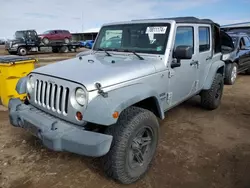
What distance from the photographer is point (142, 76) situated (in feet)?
9.49

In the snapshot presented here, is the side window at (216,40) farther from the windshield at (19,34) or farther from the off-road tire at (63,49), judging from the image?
the off-road tire at (63,49)

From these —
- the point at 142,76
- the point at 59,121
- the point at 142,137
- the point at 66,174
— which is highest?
the point at 142,76

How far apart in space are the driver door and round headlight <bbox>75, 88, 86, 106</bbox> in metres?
1.52

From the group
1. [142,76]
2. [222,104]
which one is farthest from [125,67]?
[222,104]

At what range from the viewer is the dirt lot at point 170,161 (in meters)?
2.73

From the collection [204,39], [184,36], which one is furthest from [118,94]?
[204,39]

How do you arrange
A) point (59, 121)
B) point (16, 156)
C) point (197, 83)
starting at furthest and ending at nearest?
1. point (197, 83)
2. point (16, 156)
3. point (59, 121)

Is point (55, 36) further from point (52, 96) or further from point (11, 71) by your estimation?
point (52, 96)

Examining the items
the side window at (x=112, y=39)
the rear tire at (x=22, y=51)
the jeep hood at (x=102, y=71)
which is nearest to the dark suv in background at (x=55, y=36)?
the rear tire at (x=22, y=51)

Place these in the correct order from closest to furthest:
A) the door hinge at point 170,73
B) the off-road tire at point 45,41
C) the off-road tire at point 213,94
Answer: the door hinge at point 170,73, the off-road tire at point 213,94, the off-road tire at point 45,41

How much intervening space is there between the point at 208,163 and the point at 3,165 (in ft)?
9.03

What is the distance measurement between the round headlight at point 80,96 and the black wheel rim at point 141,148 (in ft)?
2.24

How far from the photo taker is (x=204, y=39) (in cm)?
446

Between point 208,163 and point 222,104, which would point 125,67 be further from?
point 222,104
